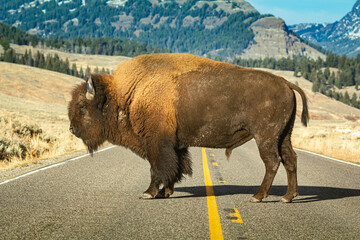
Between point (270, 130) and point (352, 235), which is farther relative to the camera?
point (270, 130)

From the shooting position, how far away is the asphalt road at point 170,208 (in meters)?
4.61

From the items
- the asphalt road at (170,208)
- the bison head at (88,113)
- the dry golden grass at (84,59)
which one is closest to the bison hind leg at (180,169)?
the asphalt road at (170,208)

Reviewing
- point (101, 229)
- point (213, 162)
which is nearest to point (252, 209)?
point (101, 229)

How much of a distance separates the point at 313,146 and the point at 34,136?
1253 centimetres

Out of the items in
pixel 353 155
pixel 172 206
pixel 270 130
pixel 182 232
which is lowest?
pixel 353 155

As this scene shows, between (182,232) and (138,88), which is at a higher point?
(138,88)

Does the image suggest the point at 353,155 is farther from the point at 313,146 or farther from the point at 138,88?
the point at 138,88

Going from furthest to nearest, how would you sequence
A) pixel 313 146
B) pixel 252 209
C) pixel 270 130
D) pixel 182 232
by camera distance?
pixel 313 146 → pixel 270 130 → pixel 252 209 → pixel 182 232

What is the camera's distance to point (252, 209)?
19.2 feet

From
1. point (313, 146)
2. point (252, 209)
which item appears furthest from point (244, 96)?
point (313, 146)

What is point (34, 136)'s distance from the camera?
53.0 feet

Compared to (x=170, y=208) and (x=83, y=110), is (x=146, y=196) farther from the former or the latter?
(x=83, y=110)

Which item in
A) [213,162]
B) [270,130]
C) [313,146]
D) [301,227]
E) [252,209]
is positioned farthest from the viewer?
[313,146]

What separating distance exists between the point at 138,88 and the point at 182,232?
291 cm
